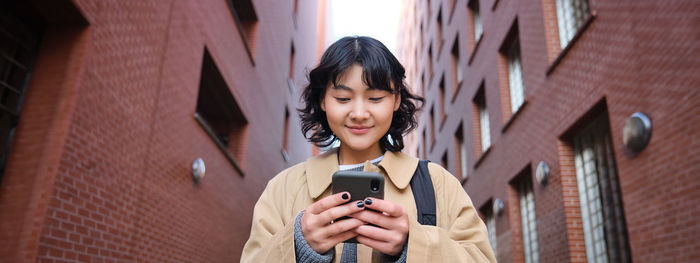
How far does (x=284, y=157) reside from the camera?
59.1 feet

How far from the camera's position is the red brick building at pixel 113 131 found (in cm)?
408

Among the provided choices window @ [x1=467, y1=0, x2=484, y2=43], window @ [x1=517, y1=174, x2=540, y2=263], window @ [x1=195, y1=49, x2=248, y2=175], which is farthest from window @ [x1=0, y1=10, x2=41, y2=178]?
window @ [x1=467, y1=0, x2=484, y2=43]

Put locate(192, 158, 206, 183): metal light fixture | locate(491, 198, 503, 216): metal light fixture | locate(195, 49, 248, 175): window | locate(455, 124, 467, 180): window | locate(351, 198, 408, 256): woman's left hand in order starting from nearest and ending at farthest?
1. locate(351, 198, 408, 256): woman's left hand
2. locate(192, 158, 206, 183): metal light fixture
3. locate(195, 49, 248, 175): window
4. locate(491, 198, 503, 216): metal light fixture
5. locate(455, 124, 467, 180): window

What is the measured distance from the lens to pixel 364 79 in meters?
1.88

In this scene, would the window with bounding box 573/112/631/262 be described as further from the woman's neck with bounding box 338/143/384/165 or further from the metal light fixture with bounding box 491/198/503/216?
the woman's neck with bounding box 338/143/384/165

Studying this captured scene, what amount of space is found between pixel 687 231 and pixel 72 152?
5879 millimetres

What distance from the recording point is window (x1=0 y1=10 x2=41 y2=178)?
161 inches

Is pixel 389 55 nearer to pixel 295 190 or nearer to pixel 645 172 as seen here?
pixel 295 190

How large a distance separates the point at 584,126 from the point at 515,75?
3.96 meters

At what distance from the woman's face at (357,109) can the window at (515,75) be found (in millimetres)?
9770

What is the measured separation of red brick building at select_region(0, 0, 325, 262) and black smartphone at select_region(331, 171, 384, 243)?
1309mm

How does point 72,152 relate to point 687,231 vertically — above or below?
above

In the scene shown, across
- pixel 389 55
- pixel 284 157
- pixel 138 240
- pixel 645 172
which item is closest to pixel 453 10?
pixel 284 157

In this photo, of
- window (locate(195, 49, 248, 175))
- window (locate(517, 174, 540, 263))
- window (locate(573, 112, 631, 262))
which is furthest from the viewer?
window (locate(517, 174, 540, 263))
